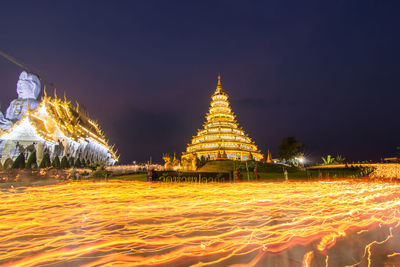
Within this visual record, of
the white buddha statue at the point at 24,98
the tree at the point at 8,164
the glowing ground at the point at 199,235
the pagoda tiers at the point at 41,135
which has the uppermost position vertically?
the white buddha statue at the point at 24,98

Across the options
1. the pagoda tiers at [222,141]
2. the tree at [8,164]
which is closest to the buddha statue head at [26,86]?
the tree at [8,164]

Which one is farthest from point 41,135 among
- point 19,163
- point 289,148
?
point 289,148

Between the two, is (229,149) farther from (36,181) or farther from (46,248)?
(46,248)

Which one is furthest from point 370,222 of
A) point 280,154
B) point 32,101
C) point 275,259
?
point 32,101

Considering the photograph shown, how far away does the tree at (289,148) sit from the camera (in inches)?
1767

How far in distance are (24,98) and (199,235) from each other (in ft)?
159

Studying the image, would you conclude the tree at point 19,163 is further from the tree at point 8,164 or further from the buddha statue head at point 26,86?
the buddha statue head at point 26,86

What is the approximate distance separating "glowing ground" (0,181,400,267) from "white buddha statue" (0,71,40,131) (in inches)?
1576

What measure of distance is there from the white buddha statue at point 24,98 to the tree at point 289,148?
1872 inches

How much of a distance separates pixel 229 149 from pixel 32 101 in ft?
126

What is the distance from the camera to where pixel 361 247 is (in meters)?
3.78

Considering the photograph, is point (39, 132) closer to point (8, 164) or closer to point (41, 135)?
point (41, 135)

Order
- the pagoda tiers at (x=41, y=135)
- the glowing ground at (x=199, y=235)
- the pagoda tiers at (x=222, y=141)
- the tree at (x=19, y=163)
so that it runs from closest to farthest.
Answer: the glowing ground at (x=199, y=235) → the tree at (x=19, y=163) → the pagoda tiers at (x=41, y=135) → the pagoda tiers at (x=222, y=141)

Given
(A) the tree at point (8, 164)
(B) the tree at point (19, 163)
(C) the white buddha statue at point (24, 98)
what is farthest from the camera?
(C) the white buddha statue at point (24, 98)
